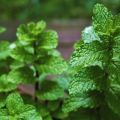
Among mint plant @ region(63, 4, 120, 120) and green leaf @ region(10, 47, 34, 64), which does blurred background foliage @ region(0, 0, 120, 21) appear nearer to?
green leaf @ region(10, 47, 34, 64)

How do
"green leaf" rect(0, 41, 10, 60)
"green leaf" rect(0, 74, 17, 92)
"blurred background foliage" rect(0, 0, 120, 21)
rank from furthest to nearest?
"blurred background foliage" rect(0, 0, 120, 21)
"green leaf" rect(0, 41, 10, 60)
"green leaf" rect(0, 74, 17, 92)

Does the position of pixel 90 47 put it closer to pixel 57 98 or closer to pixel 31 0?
pixel 57 98

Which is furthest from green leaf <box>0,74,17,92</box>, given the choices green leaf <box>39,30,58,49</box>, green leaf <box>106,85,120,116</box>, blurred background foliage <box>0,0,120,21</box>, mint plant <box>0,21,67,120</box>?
blurred background foliage <box>0,0,120,21</box>

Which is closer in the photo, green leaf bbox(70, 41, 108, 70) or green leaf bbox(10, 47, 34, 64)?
green leaf bbox(70, 41, 108, 70)

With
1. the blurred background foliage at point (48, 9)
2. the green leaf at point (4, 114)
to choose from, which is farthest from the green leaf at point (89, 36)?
the blurred background foliage at point (48, 9)

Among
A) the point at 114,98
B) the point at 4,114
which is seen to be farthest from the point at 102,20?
the point at 4,114

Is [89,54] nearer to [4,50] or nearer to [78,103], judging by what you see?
[78,103]

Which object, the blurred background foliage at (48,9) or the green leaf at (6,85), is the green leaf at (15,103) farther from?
the blurred background foliage at (48,9)

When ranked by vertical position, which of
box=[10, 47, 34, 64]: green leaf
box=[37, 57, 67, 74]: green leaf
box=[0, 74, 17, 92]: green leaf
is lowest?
box=[0, 74, 17, 92]: green leaf

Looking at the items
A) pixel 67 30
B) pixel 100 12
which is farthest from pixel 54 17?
pixel 100 12
